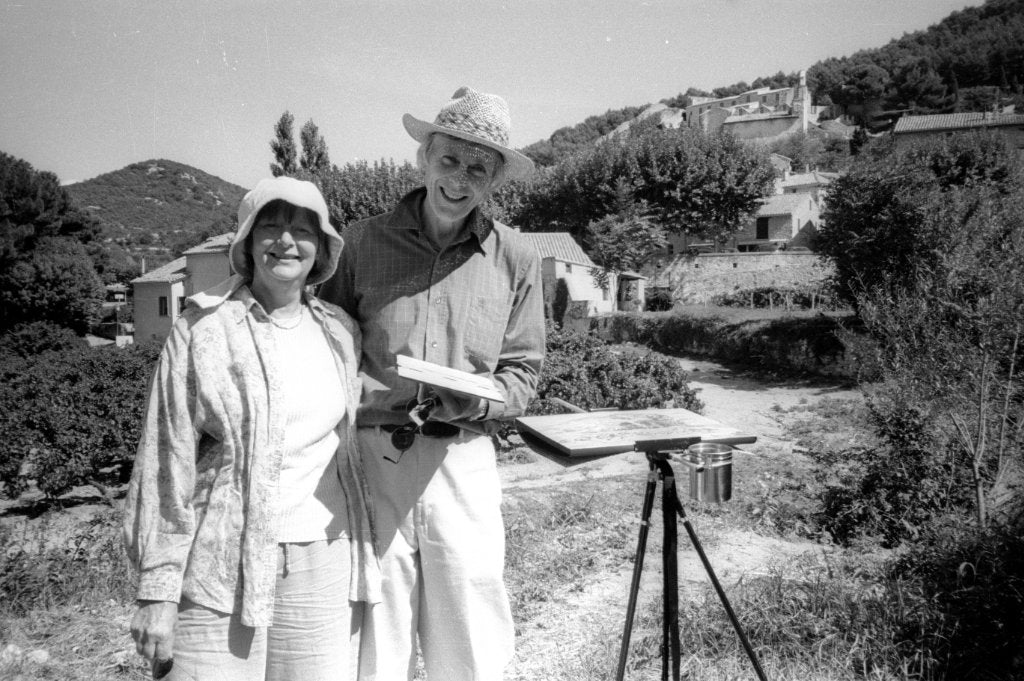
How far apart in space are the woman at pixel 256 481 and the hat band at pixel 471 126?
51cm

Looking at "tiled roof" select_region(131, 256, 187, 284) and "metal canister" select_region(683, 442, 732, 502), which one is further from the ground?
"tiled roof" select_region(131, 256, 187, 284)

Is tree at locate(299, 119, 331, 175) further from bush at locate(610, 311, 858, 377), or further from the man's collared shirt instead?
the man's collared shirt

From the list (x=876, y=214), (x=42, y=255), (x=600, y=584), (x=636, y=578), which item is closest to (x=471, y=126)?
(x=636, y=578)

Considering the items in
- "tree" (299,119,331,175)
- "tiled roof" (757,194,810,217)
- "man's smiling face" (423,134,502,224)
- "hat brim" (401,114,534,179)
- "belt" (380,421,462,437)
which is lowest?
"belt" (380,421,462,437)

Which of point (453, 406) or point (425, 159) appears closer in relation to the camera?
point (453, 406)

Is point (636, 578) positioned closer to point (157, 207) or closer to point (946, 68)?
point (157, 207)

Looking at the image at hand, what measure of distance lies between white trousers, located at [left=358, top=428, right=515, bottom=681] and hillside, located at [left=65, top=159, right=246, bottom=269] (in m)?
63.3

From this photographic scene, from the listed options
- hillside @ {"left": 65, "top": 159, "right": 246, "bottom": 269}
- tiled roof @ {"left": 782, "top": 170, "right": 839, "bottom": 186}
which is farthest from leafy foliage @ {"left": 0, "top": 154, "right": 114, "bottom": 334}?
tiled roof @ {"left": 782, "top": 170, "right": 839, "bottom": 186}

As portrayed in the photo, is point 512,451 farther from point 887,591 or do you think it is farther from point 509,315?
point 509,315

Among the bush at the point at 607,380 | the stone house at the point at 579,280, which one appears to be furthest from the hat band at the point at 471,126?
the stone house at the point at 579,280

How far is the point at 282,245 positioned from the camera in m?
1.85

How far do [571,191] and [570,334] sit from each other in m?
32.2

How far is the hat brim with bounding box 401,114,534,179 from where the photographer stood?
2.06 meters

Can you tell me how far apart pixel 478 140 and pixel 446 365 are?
723 mm
